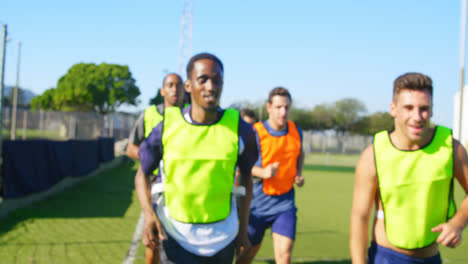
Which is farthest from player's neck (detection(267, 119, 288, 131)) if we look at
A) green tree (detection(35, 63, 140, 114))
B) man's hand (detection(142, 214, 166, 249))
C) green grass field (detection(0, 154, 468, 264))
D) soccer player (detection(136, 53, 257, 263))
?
green tree (detection(35, 63, 140, 114))

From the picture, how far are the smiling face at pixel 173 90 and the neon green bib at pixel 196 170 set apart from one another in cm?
233

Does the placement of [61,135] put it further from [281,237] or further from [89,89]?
[89,89]

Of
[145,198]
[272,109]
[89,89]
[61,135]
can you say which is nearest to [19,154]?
[272,109]

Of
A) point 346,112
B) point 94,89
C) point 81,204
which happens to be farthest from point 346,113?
point 81,204

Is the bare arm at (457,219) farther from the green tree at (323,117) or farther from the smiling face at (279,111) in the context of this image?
the green tree at (323,117)

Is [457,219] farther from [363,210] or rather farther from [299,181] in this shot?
[299,181]

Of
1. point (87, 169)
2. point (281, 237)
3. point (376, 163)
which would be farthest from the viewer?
point (87, 169)

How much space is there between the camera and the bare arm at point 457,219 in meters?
2.56

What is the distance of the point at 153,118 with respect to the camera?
15.9ft

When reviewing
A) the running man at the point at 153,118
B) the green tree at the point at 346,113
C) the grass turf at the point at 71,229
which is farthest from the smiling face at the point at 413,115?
the green tree at the point at 346,113

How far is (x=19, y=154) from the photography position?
916 cm

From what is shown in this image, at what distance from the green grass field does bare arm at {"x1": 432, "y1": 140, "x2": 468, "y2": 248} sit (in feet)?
13.5

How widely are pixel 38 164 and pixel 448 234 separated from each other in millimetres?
9493

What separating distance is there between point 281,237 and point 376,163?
7.96 feet
